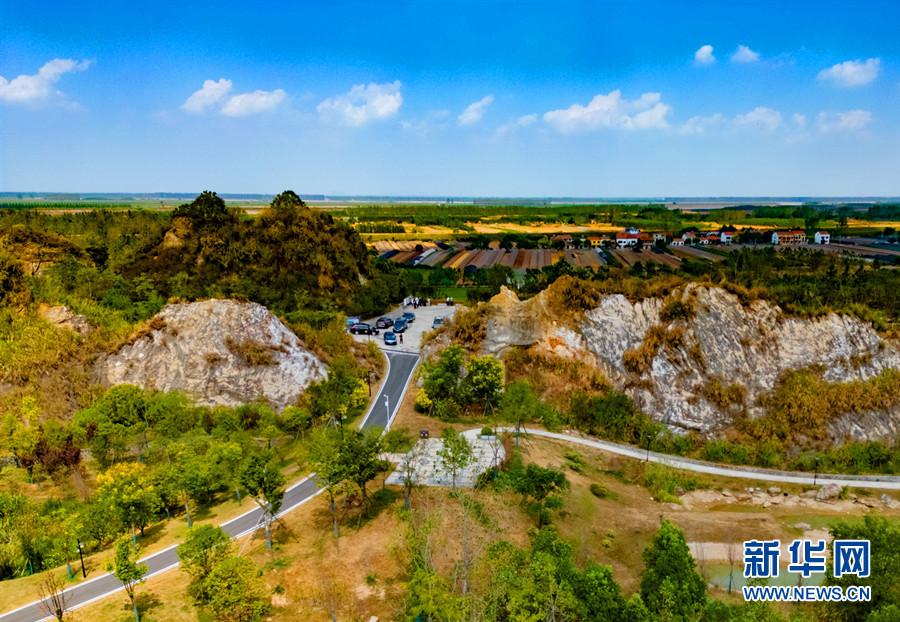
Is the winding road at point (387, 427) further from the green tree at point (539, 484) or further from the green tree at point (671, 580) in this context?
the green tree at point (671, 580)

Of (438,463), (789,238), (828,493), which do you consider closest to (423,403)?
(438,463)

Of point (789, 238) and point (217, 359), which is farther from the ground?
point (789, 238)

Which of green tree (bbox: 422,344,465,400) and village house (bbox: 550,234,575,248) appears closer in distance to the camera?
green tree (bbox: 422,344,465,400)

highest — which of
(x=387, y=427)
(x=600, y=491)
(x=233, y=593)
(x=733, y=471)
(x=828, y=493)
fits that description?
(x=233, y=593)

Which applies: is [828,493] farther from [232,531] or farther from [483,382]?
[232,531]

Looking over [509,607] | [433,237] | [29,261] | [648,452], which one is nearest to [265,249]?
[29,261]

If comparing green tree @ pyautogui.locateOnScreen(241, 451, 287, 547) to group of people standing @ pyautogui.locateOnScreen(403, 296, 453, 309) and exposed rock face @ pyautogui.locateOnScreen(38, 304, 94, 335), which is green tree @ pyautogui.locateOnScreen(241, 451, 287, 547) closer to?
exposed rock face @ pyautogui.locateOnScreen(38, 304, 94, 335)

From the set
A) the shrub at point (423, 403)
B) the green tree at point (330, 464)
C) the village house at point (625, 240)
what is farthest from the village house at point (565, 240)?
the green tree at point (330, 464)

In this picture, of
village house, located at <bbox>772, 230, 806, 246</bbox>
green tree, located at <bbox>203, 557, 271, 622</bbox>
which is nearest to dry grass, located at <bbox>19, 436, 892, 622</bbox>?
green tree, located at <bbox>203, 557, 271, 622</bbox>
